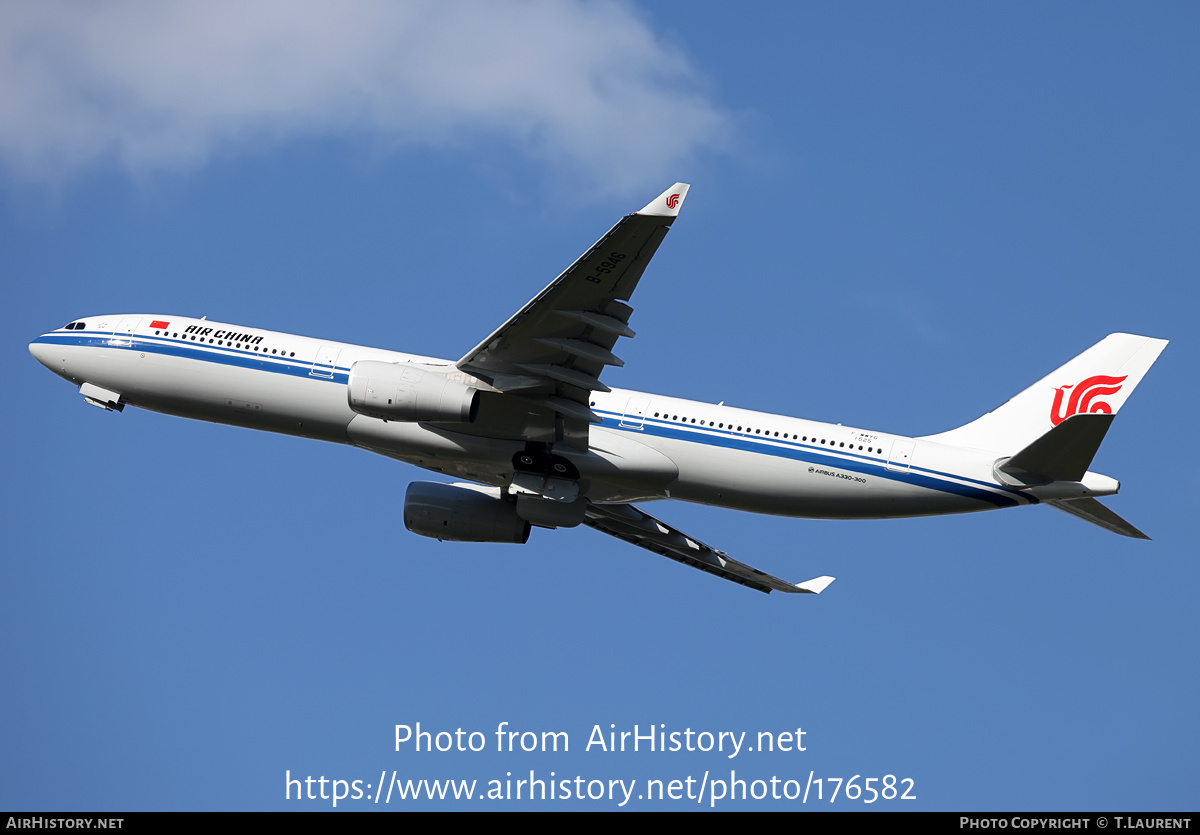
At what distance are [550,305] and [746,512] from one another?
8.67 m

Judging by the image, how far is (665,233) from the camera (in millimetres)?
26641

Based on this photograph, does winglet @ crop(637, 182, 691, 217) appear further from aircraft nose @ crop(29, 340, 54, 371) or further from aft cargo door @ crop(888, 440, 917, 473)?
aircraft nose @ crop(29, 340, 54, 371)

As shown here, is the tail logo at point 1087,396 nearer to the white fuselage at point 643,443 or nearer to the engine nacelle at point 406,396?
the white fuselage at point 643,443

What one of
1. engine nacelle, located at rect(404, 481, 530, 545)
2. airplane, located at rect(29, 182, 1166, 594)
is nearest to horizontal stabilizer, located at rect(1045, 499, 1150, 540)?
airplane, located at rect(29, 182, 1166, 594)

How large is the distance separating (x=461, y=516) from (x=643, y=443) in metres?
6.27

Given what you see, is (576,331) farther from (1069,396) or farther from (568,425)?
(1069,396)

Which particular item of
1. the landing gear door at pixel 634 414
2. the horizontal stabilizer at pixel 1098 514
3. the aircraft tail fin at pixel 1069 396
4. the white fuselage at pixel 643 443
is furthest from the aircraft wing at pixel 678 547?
the horizontal stabilizer at pixel 1098 514

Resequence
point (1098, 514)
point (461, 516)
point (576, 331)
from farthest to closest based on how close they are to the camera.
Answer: point (461, 516), point (1098, 514), point (576, 331)

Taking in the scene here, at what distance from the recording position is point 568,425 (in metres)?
32.7

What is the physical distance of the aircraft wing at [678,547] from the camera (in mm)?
39453

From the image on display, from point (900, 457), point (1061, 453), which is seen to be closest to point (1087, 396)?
point (1061, 453)

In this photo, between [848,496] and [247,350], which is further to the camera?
[247,350]

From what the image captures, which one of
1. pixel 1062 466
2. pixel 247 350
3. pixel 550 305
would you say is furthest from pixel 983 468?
pixel 247 350
